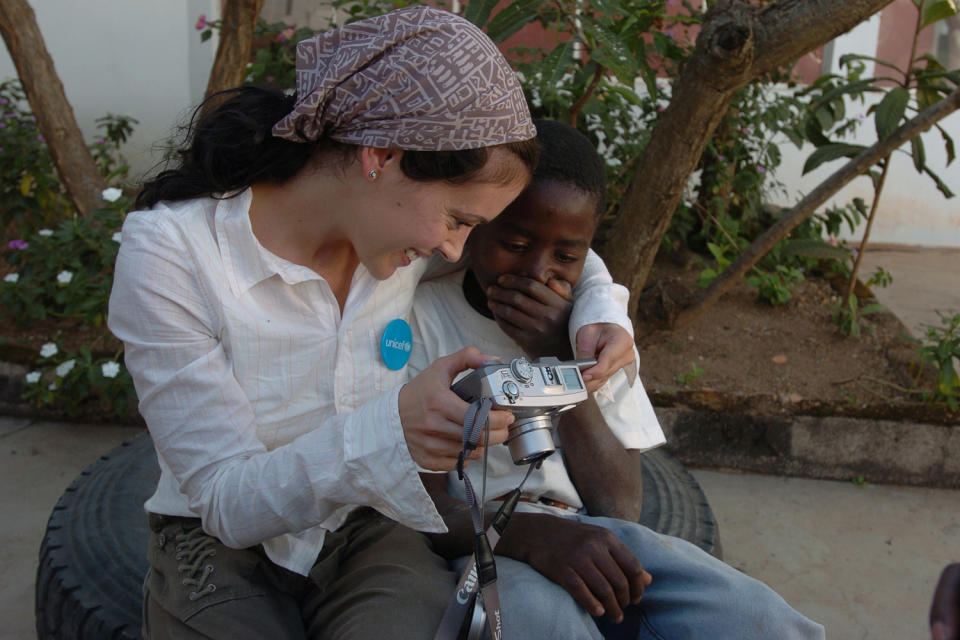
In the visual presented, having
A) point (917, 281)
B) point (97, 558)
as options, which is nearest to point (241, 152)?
point (97, 558)

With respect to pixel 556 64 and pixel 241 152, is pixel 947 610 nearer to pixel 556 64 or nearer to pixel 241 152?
pixel 241 152

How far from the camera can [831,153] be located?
3713 millimetres

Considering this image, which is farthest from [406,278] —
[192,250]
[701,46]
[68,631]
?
[701,46]

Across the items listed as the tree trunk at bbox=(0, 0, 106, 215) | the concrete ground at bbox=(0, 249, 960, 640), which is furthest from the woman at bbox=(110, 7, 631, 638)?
the tree trunk at bbox=(0, 0, 106, 215)

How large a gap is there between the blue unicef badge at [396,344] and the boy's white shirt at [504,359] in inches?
3.7

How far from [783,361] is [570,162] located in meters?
2.23

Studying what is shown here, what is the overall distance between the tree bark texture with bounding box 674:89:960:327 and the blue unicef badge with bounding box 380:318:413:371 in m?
2.12

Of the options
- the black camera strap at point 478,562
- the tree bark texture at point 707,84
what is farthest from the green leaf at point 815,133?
the black camera strap at point 478,562

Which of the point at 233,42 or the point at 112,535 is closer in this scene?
the point at 112,535

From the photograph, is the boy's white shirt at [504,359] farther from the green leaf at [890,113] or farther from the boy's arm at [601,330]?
the green leaf at [890,113]

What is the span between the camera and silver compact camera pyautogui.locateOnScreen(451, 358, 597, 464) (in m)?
1.31

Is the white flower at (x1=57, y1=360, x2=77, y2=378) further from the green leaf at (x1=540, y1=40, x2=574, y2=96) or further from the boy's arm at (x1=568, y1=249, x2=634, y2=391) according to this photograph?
the boy's arm at (x1=568, y1=249, x2=634, y2=391)

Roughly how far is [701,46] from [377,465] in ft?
6.94

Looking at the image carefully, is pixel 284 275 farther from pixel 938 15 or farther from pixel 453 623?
pixel 938 15
